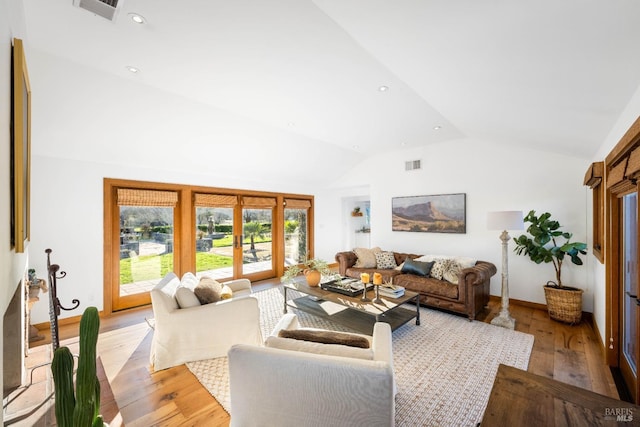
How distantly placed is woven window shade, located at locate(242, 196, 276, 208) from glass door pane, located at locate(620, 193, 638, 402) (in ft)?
17.9

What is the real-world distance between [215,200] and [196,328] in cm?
304

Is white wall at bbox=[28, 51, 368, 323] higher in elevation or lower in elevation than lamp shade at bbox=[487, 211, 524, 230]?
higher

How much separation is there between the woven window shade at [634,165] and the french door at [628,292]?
0.47 metres

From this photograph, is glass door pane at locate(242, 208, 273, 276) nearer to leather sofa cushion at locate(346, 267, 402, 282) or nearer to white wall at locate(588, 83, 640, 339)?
leather sofa cushion at locate(346, 267, 402, 282)

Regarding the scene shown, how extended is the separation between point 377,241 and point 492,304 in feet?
8.28

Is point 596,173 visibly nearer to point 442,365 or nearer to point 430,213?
point 442,365

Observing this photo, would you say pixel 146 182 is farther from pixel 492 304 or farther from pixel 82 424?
pixel 492 304

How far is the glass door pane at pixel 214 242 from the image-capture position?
5.14 m

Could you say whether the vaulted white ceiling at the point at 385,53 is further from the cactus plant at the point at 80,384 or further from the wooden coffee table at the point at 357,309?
the wooden coffee table at the point at 357,309

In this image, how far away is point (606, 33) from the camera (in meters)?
1.37

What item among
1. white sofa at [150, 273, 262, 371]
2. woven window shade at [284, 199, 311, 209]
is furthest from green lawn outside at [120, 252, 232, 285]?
woven window shade at [284, 199, 311, 209]

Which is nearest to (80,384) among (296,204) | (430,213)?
(430,213)

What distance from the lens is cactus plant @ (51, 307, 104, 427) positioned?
950 mm

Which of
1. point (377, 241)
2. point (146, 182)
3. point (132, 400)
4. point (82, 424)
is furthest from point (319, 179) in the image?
point (82, 424)
